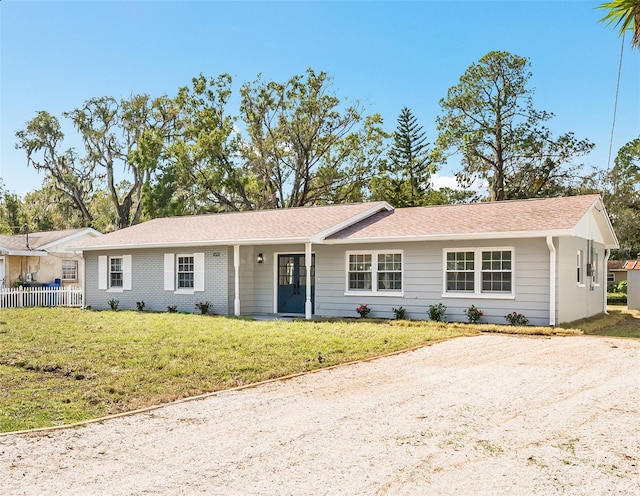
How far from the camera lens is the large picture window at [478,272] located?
1518 centimetres

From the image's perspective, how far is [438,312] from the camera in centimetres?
1580

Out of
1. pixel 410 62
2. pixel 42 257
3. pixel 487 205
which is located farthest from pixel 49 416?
pixel 42 257

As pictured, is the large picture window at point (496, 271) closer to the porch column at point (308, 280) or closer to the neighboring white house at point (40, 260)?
the porch column at point (308, 280)

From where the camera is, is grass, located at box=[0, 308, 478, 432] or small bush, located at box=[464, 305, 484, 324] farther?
small bush, located at box=[464, 305, 484, 324]

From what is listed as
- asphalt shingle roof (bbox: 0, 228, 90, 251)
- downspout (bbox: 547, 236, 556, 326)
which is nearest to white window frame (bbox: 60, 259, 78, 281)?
asphalt shingle roof (bbox: 0, 228, 90, 251)

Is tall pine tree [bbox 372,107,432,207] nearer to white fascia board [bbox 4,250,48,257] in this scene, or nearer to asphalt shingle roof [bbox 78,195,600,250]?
asphalt shingle roof [bbox 78,195,600,250]

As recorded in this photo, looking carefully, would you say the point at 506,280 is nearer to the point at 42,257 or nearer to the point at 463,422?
the point at 463,422

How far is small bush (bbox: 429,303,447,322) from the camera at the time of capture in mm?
15781

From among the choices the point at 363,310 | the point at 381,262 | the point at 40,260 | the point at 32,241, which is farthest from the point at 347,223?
the point at 32,241

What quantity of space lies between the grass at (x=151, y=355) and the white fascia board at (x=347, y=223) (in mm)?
2590

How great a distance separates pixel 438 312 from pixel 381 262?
2.23 metres

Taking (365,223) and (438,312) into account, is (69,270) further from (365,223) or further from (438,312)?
(438,312)

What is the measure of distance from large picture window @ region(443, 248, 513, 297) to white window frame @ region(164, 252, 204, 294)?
7.96 metres

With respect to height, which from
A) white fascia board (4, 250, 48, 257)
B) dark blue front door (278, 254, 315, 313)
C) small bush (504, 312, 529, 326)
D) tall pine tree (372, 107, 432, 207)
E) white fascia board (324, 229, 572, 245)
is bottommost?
small bush (504, 312, 529, 326)
